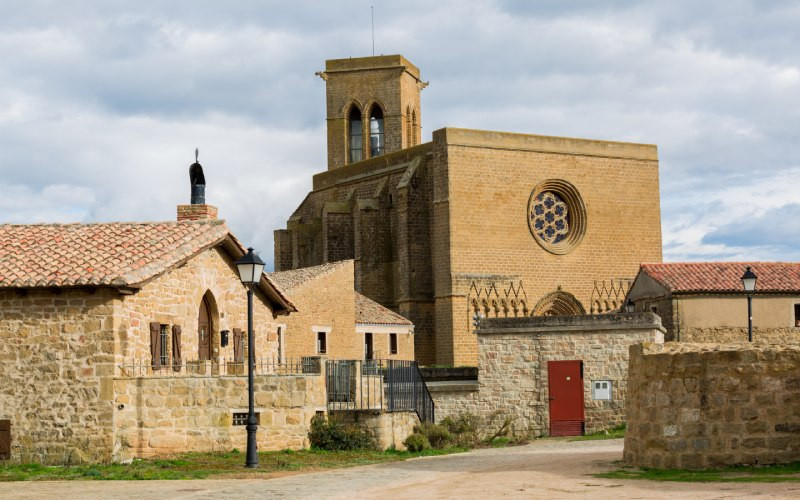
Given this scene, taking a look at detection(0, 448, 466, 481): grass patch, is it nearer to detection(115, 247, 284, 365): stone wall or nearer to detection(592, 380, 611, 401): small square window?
detection(115, 247, 284, 365): stone wall

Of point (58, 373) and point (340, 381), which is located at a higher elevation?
point (58, 373)

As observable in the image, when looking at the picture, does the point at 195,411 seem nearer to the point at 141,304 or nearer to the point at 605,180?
the point at 141,304

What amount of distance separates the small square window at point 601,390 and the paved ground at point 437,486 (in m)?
9.97

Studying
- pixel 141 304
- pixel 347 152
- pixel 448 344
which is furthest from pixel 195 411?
pixel 347 152

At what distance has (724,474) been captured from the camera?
46.4ft

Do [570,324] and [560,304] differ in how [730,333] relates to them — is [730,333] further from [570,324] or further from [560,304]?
[560,304]

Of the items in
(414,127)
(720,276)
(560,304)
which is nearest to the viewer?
(720,276)

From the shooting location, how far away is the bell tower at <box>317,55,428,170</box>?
214ft

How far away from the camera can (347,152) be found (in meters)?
66.5

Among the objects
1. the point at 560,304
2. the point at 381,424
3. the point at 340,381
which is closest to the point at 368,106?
the point at 560,304

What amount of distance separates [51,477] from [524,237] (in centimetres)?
3474

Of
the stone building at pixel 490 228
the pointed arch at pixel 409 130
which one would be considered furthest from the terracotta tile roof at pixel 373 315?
the pointed arch at pixel 409 130

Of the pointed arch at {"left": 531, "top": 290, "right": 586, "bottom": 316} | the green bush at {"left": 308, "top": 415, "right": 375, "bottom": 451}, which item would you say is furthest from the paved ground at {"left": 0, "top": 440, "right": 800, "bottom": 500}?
the pointed arch at {"left": 531, "top": 290, "right": 586, "bottom": 316}

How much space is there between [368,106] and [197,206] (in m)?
41.3
